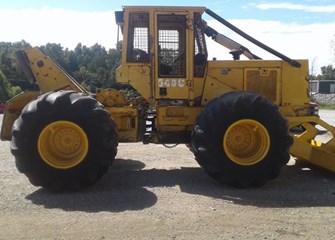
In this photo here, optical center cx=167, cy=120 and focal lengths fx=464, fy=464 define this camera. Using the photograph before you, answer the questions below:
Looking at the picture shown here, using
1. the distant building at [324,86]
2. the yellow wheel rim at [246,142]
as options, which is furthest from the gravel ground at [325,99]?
the yellow wheel rim at [246,142]

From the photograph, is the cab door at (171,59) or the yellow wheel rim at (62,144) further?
the cab door at (171,59)

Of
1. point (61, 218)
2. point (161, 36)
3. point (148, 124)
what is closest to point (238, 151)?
point (148, 124)

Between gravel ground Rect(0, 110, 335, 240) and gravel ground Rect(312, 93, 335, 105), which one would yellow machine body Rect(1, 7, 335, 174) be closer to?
gravel ground Rect(0, 110, 335, 240)

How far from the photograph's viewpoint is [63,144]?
284 inches

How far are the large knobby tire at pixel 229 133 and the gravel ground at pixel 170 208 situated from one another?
10.6 inches

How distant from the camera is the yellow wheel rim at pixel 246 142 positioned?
7414 millimetres

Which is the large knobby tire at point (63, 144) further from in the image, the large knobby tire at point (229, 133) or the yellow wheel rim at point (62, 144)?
the large knobby tire at point (229, 133)

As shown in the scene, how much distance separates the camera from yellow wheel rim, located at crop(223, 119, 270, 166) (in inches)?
292

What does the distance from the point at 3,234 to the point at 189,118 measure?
4.03 m

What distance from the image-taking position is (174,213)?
6012 millimetres

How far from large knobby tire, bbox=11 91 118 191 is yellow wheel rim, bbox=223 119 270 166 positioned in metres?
1.88

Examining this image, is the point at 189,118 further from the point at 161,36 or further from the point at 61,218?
the point at 61,218

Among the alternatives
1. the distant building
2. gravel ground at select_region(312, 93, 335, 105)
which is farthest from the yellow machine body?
the distant building

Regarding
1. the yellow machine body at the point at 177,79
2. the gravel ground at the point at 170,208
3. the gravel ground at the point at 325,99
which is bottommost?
the gravel ground at the point at 325,99
